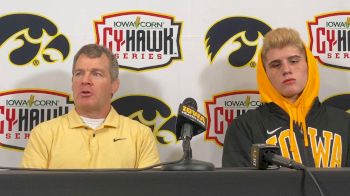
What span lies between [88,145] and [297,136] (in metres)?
0.76

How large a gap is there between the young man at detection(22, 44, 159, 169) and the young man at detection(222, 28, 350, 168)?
345 millimetres

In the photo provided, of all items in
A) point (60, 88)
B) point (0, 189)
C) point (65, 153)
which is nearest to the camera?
point (0, 189)

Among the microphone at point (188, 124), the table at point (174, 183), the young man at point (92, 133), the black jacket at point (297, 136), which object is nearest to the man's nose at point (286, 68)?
the black jacket at point (297, 136)

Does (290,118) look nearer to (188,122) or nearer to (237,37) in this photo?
(237,37)

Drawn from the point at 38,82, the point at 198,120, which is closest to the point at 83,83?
the point at 38,82

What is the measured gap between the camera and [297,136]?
59.5 inches

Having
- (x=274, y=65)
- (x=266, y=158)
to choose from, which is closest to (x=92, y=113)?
(x=274, y=65)

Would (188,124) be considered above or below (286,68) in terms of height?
below

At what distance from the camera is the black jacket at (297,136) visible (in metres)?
1.47

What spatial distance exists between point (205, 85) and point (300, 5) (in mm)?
582

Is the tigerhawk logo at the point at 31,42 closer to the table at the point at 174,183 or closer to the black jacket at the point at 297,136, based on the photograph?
the black jacket at the point at 297,136

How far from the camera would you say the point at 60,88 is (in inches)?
73.5

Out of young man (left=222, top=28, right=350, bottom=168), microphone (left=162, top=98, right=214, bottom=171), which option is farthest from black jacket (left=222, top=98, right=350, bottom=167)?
microphone (left=162, top=98, right=214, bottom=171)

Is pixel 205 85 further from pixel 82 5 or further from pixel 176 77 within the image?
pixel 82 5
